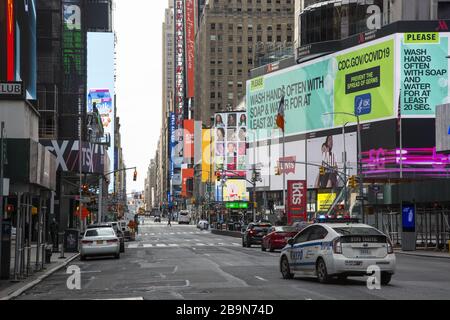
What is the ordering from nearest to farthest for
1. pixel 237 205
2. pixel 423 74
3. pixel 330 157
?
pixel 423 74, pixel 330 157, pixel 237 205

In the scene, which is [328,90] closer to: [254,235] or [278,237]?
[254,235]

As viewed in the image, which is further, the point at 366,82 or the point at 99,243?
the point at 366,82

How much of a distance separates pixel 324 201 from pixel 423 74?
86.6 feet

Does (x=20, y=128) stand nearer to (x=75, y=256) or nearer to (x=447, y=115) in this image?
(x=75, y=256)

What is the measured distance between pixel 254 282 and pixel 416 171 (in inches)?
3161

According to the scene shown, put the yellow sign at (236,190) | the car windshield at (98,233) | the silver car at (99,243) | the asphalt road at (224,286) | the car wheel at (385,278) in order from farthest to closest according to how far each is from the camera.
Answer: the yellow sign at (236,190) → the car windshield at (98,233) → the silver car at (99,243) → the car wheel at (385,278) → the asphalt road at (224,286)

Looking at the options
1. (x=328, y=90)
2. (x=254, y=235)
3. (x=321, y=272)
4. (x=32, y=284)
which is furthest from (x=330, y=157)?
(x=321, y=272)

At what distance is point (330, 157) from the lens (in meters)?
116

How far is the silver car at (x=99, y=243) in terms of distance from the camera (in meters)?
39.7

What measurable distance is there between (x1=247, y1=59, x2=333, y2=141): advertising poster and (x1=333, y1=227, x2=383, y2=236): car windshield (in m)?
94.4

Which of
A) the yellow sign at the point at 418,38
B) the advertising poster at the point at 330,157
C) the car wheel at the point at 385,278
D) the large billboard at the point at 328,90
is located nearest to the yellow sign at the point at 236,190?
the large billboard at the point at 328,90

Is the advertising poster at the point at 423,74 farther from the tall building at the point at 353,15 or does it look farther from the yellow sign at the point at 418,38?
the tall building at the point at 353,15

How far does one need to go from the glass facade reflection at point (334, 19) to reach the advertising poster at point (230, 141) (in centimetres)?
6065
